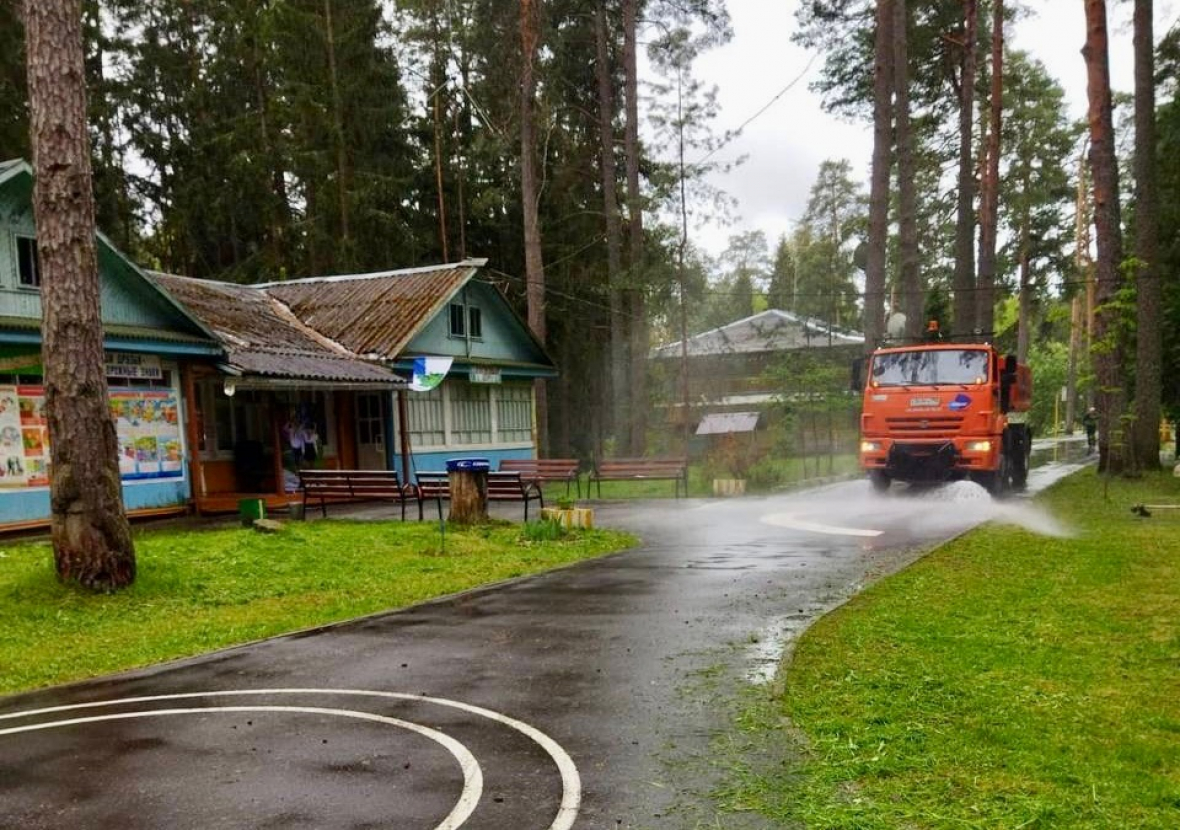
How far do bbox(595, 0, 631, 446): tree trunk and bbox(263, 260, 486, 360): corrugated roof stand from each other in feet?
22.8

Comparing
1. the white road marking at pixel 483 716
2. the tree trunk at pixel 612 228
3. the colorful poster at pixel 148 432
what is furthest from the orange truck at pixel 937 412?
the colorful poster at pixel 148 432

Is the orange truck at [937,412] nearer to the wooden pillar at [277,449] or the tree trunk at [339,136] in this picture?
the wooden pillar at [277,449]

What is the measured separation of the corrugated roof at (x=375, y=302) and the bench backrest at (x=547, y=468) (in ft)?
13.3

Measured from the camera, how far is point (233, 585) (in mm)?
9523

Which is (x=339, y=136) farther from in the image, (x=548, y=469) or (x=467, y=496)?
(x=467, y=496)

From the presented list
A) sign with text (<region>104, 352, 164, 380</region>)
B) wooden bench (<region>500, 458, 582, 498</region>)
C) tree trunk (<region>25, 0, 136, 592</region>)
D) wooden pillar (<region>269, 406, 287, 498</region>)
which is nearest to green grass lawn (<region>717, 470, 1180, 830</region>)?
tree trunk (<region>25, 0, 136, 592</region>)

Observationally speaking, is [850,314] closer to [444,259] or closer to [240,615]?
[444,259]

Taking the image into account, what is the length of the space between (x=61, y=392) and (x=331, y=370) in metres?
9.34

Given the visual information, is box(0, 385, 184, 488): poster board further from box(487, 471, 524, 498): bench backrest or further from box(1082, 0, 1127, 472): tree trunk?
box(1082, 0, 1127, 472): tree trunk

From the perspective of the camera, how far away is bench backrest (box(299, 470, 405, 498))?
15.2 m

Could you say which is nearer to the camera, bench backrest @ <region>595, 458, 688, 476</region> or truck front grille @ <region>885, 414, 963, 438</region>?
truck front grille @ <region>885, 414, 963, 438</region>

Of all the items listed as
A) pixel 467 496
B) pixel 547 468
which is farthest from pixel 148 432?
pixel 547 468

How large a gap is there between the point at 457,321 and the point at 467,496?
37.4ft

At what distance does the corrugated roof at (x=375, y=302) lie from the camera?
837 inches
